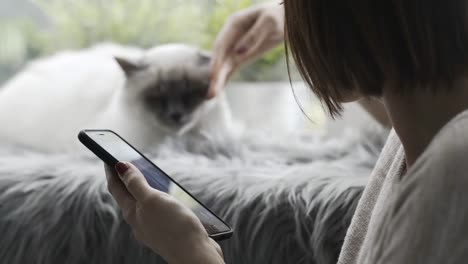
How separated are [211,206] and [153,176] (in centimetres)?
20

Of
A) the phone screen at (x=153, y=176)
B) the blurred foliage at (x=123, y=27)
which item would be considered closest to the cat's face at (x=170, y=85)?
the blurred foliage at (x=123, y=27)

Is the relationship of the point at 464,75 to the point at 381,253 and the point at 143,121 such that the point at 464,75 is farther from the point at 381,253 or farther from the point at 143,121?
the point at 143,121

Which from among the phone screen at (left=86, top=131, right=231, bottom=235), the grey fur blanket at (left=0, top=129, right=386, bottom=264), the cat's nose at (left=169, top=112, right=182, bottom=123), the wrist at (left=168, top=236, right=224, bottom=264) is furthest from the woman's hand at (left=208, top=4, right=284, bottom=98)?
the wrist at (left=168, top=236, right=224, bottom=264)

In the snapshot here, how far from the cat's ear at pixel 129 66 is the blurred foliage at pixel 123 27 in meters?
0.33

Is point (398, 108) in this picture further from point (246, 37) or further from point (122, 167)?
point (246, 37)

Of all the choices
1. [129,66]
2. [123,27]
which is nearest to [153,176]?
[129,66]

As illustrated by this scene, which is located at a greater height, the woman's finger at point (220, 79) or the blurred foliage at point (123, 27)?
the blurred foliage at point (123, 27)

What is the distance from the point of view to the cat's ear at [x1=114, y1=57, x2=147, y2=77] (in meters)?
1.39

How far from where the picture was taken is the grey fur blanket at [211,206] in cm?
85

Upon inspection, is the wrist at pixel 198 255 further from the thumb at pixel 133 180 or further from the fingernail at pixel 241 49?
the fingernail at pixel 241 49

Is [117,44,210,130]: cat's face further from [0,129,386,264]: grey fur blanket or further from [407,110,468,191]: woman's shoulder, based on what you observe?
[407,110,468,191]: woman's shoulder

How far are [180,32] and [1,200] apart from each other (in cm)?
90

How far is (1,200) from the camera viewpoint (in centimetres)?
93

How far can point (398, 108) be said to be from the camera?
0.53m
